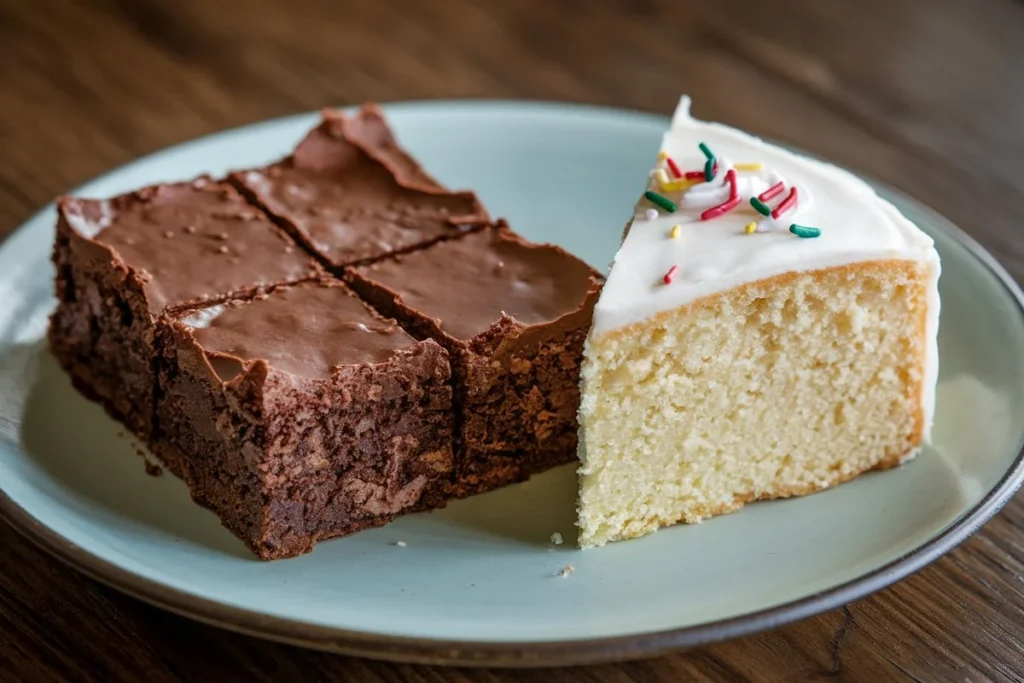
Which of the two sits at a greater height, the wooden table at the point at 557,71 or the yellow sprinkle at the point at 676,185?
the yellow sprinkle at the point at 676,185

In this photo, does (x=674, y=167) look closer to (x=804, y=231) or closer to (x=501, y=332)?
(x=804, y=231)

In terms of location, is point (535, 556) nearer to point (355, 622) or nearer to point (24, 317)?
point (355, 622)

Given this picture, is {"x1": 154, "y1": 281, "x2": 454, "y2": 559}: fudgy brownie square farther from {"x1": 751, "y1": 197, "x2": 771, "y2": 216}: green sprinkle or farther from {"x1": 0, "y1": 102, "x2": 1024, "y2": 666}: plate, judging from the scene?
{"x1": 751, "y1": 197, "x2": 771, "y2": 216}: green sprinkle

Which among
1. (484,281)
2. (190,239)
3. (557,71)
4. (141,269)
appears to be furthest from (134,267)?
(557,71)

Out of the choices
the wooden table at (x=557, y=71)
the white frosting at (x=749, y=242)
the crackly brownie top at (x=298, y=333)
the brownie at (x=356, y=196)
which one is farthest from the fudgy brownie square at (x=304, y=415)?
the wooden table at (x=557, y=71)

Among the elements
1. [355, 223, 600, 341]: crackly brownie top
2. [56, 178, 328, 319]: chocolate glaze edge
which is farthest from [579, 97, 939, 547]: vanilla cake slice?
[56, 178, 328, 319]: chocolate glaze edge

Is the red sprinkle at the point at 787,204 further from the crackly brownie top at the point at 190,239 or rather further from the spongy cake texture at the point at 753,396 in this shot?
the crackly brownie top at the point at 190,239
